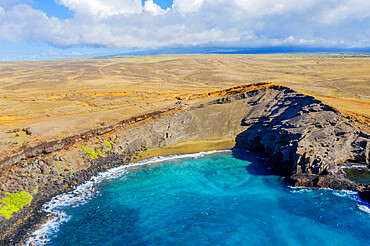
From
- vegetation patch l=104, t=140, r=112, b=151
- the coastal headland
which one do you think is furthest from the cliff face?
vegetation patch l=104, t=140, r=112, b=151

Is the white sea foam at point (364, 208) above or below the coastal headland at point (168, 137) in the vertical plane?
below

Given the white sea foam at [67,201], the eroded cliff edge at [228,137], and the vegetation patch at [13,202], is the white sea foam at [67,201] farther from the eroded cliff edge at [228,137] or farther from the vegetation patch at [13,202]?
the vegetation patch at [13,202]

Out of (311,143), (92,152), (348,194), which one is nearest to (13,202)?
(92,152)

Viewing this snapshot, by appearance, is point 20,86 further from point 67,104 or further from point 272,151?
point 272,151

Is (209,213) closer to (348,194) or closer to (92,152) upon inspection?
(348,194)

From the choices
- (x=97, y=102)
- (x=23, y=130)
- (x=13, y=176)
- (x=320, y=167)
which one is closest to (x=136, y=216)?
(x=13, y=176)

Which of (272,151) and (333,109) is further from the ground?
(333,109)

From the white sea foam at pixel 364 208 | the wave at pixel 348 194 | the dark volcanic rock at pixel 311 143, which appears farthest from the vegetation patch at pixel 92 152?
the white sea foam at pixel 364 208
